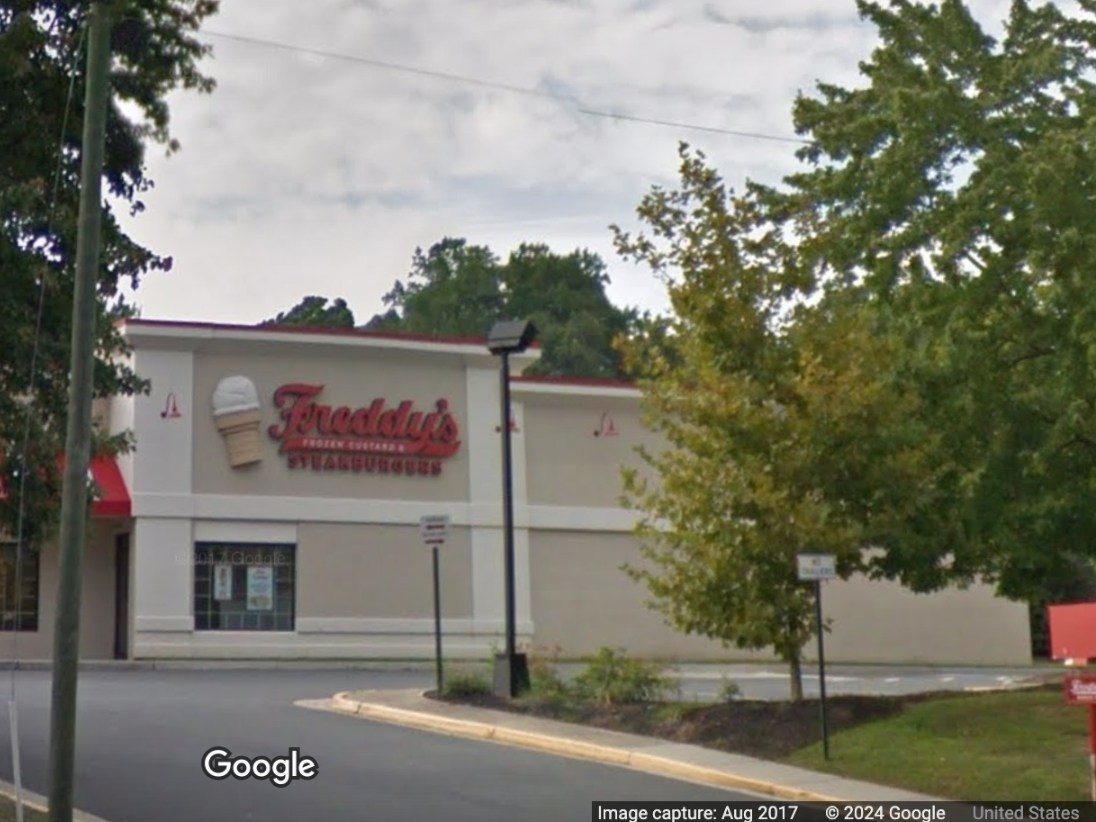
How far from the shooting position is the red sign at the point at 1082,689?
1505cm

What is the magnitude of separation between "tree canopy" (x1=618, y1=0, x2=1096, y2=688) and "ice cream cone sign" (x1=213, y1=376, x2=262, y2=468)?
699 inches

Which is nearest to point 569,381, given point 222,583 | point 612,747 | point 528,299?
point 222,583

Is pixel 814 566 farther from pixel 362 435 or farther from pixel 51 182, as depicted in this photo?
Result: pixel 362 435

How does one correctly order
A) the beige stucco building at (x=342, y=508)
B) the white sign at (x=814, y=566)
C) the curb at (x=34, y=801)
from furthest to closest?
the beige stucco building at (x=342, y=508) → the white sign at (x=814, y=566) → the curb at (x=34, y=801)

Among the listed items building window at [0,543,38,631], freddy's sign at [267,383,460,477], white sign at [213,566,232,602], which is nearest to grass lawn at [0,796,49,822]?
building window at [0,543,38,631]

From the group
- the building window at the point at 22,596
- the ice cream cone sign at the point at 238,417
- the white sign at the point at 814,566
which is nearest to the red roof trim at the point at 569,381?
the ice cream cone sign at the point at 238,417

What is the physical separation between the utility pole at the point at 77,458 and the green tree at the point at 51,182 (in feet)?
7.52

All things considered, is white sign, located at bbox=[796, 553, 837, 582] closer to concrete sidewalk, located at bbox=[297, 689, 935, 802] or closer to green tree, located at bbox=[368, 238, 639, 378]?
concrete sidewalk, located at bbox=[297, 689, 935, 802]

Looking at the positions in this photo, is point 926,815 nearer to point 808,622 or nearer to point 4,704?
point 808,622

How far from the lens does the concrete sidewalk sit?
1773cm

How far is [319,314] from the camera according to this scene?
297 feet

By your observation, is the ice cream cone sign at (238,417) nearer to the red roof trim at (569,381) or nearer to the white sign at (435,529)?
the red roof trim at (569,381)

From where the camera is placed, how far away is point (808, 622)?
22.5 meters

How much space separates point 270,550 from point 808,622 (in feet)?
65.6
